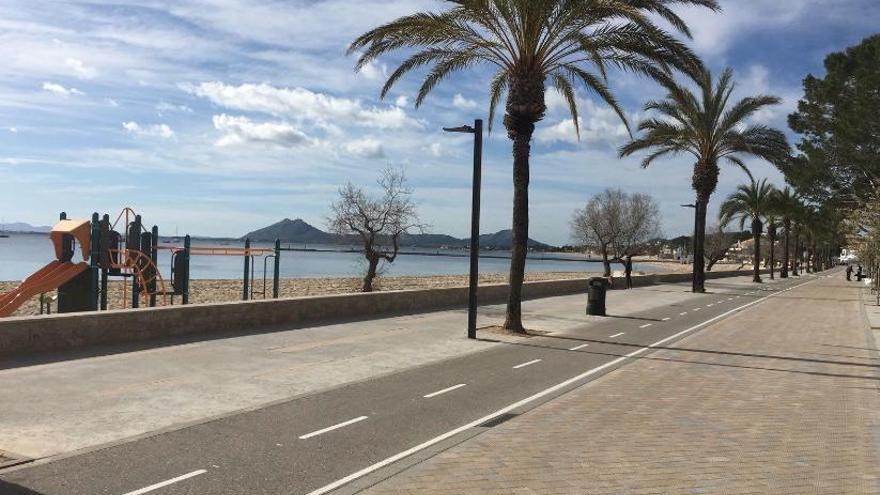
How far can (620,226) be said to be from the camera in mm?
51500

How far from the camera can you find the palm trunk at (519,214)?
51.5 ft

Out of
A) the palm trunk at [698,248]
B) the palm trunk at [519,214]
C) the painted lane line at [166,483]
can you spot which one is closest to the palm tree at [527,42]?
the palm trunk at [519,214]

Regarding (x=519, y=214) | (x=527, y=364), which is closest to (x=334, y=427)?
(x=527, y=364)

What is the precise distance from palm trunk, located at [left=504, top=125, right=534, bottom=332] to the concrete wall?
370 cm

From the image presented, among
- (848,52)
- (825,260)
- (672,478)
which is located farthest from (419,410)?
(825,260)

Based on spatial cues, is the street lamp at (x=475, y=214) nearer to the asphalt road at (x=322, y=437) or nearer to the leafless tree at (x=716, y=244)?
the asphalt road at (x=322, y=437)

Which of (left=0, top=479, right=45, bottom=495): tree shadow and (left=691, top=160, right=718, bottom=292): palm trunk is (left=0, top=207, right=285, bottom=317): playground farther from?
(left=691, top=160, right=718, bottom=292): palm trunk

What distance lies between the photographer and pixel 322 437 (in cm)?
676

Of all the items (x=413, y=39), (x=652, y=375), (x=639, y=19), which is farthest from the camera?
(x=413, y=39)

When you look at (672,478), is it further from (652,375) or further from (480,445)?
(652,375)

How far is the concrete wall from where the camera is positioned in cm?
1037

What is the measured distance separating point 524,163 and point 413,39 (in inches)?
139

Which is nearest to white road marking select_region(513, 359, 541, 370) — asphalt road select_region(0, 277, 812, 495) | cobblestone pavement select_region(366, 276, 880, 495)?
asphalt road select_region(0, 277, 812, 495)

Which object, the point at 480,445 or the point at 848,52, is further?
the point at 848,52
